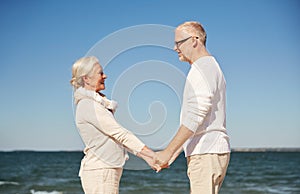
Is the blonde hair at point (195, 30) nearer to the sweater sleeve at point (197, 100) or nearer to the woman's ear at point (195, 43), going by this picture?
the woman's ear at point (195, 43)

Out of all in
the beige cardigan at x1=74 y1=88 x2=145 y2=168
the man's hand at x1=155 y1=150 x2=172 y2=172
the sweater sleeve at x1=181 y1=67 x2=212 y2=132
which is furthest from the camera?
the man's hand at x1=155 y1=150 x2=172 y2=172

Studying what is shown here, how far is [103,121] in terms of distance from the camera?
307cm

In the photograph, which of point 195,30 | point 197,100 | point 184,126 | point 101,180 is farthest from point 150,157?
point 195,30

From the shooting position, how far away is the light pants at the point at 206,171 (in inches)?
113

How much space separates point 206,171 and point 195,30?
85cm

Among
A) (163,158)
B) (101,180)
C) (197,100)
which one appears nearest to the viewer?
(197,100)

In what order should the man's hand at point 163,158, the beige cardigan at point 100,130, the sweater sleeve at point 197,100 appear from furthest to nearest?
the man's hand at point 163,158 < the beige cardigan at point 100,130 < the sweater sleeve at point 197,100

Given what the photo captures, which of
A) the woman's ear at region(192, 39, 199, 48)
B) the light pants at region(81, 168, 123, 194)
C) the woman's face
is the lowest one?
the light pants at region(81, 168, 123, 194)

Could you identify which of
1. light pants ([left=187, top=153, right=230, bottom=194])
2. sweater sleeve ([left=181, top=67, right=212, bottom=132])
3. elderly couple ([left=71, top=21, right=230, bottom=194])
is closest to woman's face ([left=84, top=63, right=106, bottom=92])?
elderly couple ([left=71, top=21, right=230, bottom=194])

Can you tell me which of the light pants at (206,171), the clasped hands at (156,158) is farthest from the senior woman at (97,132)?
the light pants at (206,171)

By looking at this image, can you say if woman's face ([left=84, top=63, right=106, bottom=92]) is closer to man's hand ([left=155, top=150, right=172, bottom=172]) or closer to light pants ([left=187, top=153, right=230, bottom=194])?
man's hand ([left=155, top=150, right=172, bottom=172])

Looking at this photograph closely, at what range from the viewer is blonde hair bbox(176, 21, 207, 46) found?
298 cm

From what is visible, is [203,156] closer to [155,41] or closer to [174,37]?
[174,37]

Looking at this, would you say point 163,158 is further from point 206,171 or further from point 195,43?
point 195,43
